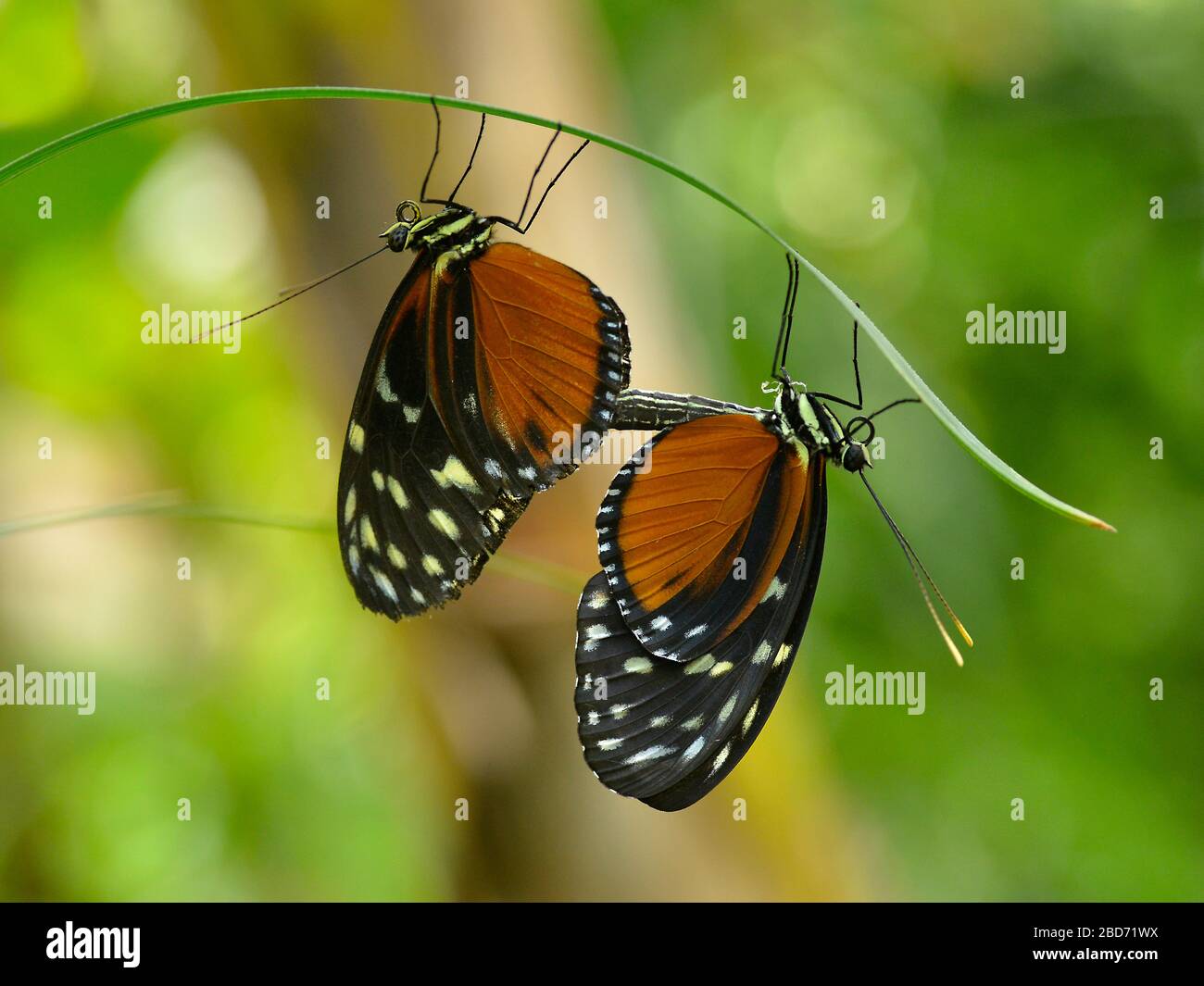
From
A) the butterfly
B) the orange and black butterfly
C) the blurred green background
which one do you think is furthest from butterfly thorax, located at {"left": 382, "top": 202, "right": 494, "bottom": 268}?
the blurred green background

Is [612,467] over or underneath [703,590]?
over

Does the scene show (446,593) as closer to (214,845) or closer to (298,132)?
(298,132)

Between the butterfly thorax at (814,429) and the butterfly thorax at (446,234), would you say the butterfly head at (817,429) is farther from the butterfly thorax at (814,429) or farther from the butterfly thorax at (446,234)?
the butterfly thorax at (446,234)

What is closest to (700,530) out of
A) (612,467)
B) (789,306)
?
(789,306)

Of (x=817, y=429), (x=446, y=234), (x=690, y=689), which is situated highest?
(x=446, y=234)

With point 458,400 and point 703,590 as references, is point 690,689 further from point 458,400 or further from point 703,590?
point 458,400

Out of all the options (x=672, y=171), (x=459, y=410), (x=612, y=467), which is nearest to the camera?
(x=672, y=171)
